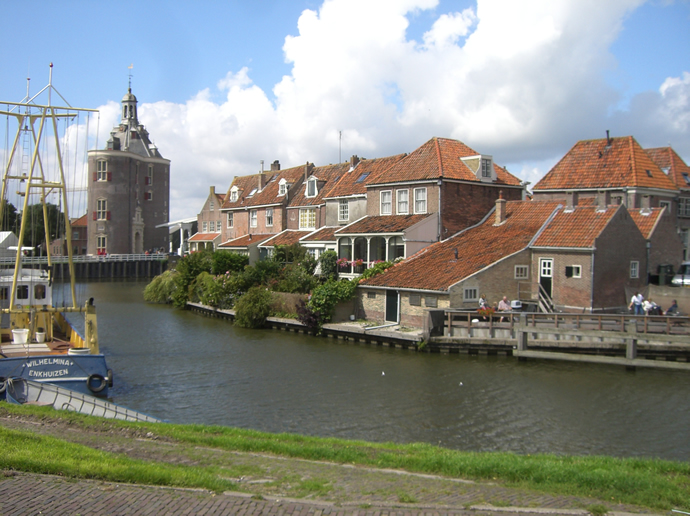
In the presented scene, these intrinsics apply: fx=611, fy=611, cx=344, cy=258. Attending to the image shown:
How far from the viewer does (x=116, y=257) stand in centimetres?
8744

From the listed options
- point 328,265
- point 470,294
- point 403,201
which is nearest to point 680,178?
point 403,201

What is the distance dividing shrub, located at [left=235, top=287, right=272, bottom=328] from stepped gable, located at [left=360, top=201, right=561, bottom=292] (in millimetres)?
7114

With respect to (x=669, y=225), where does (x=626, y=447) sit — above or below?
below

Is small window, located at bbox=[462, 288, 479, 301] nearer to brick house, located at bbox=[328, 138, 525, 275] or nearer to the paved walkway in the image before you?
brick house, located at bbox=[328, 138, 525, 275]

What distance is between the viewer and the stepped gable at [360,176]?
4656 centimetres

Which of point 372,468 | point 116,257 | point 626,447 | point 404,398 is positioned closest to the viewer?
point 372,468

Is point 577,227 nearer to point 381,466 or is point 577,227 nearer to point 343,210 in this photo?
point 343,210

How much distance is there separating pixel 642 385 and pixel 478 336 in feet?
25.2

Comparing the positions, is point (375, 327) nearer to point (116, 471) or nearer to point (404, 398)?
point (404, 398)

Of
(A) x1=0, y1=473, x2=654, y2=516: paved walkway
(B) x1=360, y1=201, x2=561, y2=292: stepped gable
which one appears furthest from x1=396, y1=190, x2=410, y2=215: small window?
(A) x1=0, y1=473, x2=654, y2=516: paved walkway

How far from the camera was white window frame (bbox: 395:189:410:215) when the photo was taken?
41188mm

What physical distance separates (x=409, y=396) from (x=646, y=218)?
21.4 m

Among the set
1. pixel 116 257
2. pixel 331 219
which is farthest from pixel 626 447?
pixel 116 257

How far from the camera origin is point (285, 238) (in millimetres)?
52656
